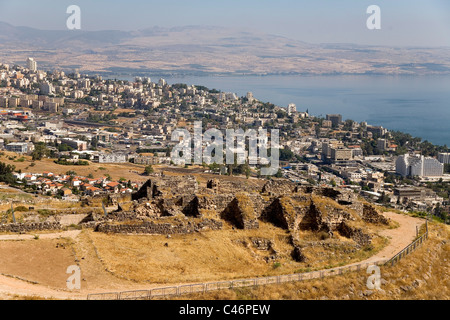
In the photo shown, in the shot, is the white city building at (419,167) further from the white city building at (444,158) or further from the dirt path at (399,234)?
the dirt path at (399,234)

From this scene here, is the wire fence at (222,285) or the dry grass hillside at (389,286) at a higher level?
the wire fence at (222,285)

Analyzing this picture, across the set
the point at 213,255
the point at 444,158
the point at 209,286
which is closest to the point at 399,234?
the point at 213,255

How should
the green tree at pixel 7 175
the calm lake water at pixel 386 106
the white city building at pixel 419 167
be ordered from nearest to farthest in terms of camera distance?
1. the green tree at pixel 7 175
2. the white city building at pixel 419 167
3. the calm lake water at pixel 386 106

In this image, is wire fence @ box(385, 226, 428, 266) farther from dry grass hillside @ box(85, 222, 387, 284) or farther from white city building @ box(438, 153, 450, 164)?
white city building @ box(438, 153, 450, 164)

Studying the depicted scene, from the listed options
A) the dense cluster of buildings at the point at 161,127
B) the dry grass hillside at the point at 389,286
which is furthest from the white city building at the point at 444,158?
the dry grass hillside at the point at 389,286

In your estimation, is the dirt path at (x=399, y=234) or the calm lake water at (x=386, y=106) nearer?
the dirt path at (x=399, y=234)

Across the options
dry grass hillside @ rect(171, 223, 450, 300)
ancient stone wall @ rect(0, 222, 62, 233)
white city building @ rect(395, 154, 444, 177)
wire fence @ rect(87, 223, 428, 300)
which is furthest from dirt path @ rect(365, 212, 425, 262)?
white city building @ rect(395, 154, 444, 177)

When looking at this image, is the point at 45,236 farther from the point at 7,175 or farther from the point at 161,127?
the point at 161,127
